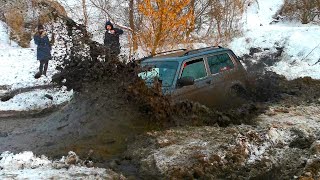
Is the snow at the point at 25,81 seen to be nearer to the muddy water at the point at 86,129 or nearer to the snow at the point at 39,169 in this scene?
the muddy water at the point at 86,129

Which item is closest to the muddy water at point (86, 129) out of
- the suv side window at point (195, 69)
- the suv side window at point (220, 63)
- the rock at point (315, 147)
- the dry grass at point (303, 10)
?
the suv side window at point (195, 69)

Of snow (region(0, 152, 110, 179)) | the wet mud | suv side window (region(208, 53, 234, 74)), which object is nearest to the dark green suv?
suv side window (region(208, 53, 234, 74))

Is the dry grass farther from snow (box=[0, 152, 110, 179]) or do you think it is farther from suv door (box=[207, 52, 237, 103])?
snow (box=[0, 152, 110, 179])

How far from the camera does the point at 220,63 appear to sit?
9.84 m

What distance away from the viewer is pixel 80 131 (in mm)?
8367

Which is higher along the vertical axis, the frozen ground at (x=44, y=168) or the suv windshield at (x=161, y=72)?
the suv windshield at (x=161, y=72)

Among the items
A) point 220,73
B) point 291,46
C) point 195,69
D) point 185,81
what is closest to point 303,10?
point 291,46

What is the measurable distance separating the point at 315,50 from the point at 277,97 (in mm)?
8737

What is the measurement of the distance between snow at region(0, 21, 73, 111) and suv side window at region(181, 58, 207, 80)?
3.68 meters

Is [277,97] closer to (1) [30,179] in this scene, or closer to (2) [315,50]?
(1) [30,179]

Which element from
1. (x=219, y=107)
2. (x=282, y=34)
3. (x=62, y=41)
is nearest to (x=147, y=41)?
(x=62, y=41)

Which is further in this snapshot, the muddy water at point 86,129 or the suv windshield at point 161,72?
the suv windshield at point 161,72

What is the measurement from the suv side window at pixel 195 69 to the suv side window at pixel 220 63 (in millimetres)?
270

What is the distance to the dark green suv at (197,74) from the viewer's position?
337 inches
